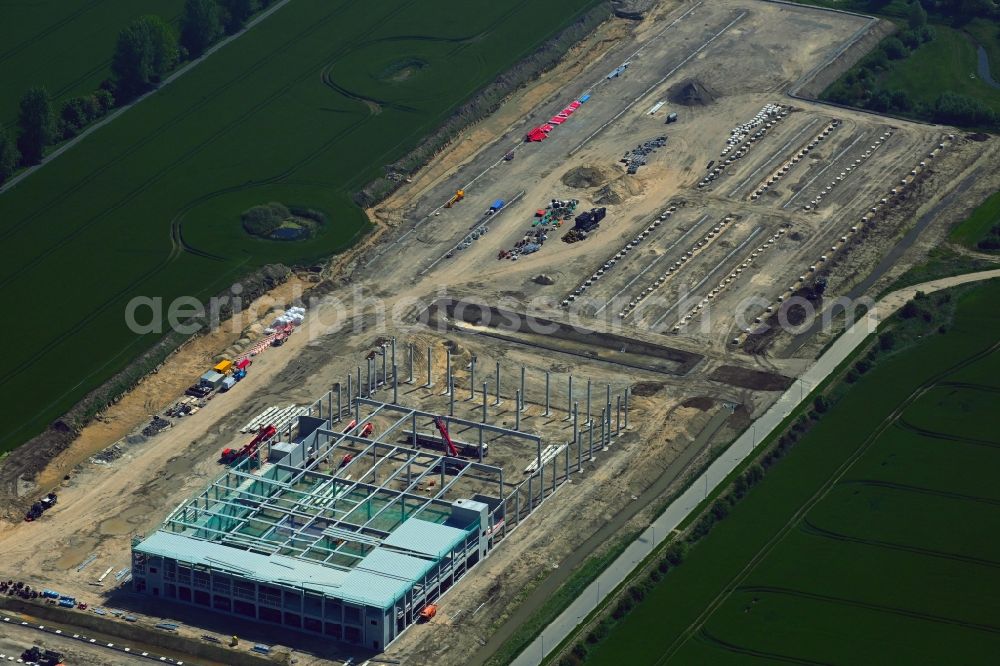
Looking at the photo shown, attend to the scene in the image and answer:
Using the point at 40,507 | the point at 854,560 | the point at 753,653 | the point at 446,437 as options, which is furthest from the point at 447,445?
the point at 753,653

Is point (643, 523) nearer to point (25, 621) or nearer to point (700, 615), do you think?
point (700, 615)

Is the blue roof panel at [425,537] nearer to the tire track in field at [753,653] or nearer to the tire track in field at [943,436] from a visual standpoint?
the tire track in field at [753,653]

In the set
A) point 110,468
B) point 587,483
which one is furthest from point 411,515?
point 110,468

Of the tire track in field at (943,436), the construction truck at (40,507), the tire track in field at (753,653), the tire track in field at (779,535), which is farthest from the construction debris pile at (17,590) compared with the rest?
the tire track in field at (943,436)

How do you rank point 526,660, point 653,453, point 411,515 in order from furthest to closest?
1. point 653,453
2. point 411,515
3. point 526,660

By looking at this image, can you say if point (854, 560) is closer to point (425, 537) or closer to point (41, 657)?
point (425, 537)

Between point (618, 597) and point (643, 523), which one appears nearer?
point (618, 597)

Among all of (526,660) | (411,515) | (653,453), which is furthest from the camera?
(653,453)
